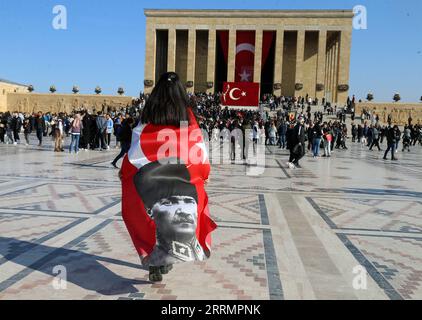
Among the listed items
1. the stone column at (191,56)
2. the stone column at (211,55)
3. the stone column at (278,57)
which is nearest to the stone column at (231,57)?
the stone column at (211,55)

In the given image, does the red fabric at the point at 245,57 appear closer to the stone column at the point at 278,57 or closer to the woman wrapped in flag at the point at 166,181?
the stone column at the point at 278,57

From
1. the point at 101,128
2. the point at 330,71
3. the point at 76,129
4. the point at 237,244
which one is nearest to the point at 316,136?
the point at 101,128

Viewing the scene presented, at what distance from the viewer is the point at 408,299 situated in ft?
11.1

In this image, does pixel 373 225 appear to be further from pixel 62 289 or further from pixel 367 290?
pixel 62 289

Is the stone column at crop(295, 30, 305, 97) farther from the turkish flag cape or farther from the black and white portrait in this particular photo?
the black and white portrait

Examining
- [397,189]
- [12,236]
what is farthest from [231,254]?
[397,189]

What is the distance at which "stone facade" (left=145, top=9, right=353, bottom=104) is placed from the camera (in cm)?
4497

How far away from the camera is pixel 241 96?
3288 cm

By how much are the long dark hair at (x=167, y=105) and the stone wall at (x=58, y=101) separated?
44926 millimetres

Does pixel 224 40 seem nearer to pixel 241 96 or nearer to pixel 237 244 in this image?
pixel 241 96

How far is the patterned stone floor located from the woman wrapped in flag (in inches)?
15.9

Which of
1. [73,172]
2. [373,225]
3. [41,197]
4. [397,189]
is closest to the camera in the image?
[373,225]

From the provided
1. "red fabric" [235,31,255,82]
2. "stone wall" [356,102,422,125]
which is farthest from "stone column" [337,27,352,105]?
"red fabric" [235,31,255,82]
